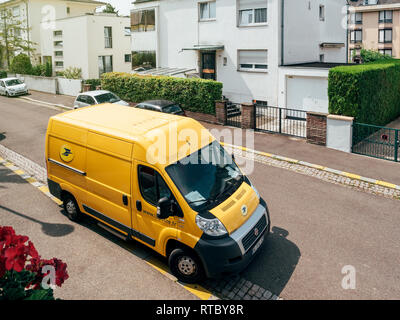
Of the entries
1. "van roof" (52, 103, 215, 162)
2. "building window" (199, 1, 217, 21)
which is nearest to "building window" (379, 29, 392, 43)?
"building window" (199, 1, 217, 21)

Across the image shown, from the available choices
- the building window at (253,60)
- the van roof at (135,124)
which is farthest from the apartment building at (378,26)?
the van roof at (135,124)

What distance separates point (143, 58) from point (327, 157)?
19.2m

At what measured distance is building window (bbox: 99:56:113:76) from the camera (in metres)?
38.0

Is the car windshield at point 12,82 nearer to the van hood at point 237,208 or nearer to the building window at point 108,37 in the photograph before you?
the building window at point 108,37

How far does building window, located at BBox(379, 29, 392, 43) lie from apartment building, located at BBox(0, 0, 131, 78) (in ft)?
123

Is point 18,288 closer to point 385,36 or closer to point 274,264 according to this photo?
point 274,264

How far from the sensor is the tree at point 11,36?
4419cm

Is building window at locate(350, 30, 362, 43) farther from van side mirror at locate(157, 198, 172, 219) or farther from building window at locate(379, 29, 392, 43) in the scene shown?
van side mirror at locate(157, 198, 172, 219)

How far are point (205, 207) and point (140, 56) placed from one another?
80.4ft

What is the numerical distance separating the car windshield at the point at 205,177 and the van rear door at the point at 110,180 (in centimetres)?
105

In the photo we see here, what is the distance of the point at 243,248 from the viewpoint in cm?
632

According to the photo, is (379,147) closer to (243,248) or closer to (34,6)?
(243,248)

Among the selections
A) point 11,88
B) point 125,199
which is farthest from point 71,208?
point 11,88
